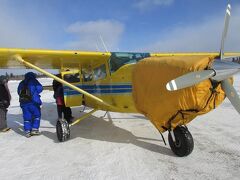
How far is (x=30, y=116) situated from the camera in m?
6.96

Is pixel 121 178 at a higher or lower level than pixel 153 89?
lower

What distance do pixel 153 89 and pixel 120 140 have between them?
1.97 meters

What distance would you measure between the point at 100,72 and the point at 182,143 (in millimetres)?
3456

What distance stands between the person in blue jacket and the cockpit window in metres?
2.15

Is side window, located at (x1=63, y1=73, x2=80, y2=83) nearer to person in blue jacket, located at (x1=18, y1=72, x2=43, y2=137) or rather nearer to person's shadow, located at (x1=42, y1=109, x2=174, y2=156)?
person's shadow, located at (x1=42, y1=109, x2=174, y2=156)

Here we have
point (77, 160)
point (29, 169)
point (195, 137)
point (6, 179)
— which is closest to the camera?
point (6, 179)

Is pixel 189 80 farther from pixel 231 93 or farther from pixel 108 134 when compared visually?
pixel 108 134

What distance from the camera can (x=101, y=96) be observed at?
723cm

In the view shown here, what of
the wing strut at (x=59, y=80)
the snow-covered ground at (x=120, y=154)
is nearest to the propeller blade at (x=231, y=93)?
the snow-covered ground at (x=120, y=154)

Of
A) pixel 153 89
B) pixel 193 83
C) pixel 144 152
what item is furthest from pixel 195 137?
pixel 193 83

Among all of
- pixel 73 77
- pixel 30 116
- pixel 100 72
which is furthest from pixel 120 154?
pixel 73 77

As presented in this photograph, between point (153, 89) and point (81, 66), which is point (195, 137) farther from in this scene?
point (81, 66)

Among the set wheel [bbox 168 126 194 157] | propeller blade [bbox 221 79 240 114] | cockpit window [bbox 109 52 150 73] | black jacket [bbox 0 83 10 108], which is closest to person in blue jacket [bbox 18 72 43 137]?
black jacket [bbox 0 83 10 108]

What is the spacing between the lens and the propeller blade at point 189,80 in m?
3.70
